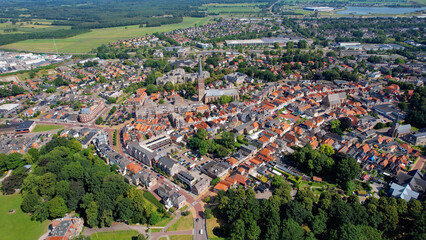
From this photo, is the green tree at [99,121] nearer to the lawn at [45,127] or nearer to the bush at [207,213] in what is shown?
the lawn at [45,127]

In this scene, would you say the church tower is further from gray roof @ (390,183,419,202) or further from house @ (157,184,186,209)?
gray roof @ (390,183,419,202)

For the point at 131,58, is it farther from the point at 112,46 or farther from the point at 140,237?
the point at 140,237

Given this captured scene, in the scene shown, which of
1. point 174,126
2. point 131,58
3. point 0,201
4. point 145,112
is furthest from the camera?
point 131,58

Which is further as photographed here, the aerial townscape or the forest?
the forest

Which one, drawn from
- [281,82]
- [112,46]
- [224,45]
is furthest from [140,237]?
[112,46]

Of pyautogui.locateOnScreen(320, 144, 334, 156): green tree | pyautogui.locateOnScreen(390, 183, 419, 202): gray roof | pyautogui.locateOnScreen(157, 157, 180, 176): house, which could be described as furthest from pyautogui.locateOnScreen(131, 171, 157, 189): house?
pyautogui.locateOnScreen(390, 183, 419, 202): gray roof

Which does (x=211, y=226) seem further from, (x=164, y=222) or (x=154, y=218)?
(x=154, y=218)
